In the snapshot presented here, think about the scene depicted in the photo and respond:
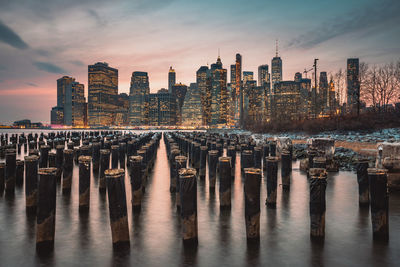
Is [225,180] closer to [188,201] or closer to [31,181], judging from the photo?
[188,201]

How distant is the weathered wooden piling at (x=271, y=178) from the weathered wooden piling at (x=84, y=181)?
5.98m

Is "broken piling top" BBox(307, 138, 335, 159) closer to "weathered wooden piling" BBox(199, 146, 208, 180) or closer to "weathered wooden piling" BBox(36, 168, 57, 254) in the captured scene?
"weathered wooden piling" BBox(199, 146, 208, 180)

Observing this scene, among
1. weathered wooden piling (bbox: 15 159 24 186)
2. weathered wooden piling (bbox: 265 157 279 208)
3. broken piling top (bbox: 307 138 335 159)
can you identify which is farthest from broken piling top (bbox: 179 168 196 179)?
broken piling top (bbox: 307 138 335 159)

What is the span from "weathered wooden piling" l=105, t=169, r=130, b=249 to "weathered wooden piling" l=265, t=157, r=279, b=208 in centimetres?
514

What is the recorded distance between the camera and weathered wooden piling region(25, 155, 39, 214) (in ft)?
29.0

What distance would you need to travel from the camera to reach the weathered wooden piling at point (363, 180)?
9.46 meters

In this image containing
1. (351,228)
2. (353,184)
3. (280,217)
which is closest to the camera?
(351,228)

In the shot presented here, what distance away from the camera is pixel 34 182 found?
30.0 feet

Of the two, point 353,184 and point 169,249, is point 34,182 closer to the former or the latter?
point 169,249

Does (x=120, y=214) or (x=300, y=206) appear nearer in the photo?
(x=120, y=214)

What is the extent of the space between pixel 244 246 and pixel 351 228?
11.2 feet

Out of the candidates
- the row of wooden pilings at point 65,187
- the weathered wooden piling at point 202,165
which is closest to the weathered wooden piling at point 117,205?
the row of wooden pilings at point 65,187

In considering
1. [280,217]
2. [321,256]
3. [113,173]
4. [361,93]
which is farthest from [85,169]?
[361,93]

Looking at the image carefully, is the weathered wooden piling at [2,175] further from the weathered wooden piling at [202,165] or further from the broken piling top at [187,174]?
the broken piling top at [187,174]
